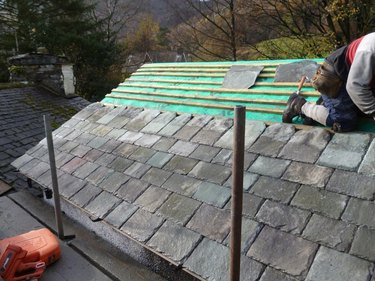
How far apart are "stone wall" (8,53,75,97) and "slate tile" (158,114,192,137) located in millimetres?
7643

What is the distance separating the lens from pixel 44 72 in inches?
412

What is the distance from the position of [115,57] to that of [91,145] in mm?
18758

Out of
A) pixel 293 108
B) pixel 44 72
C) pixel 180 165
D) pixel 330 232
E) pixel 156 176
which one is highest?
pixel 293 108

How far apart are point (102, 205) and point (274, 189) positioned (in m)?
1.73

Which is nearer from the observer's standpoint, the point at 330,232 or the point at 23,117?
the point at 330,232

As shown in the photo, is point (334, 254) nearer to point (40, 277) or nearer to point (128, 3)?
point (40, 277)

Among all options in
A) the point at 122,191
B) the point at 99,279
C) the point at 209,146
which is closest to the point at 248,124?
the point at 209,146

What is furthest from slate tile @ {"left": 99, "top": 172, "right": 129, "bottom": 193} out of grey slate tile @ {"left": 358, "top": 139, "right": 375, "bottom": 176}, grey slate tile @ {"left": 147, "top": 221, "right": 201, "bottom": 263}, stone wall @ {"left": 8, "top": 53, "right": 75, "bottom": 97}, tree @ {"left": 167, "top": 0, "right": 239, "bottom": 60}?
tree @ {"left": 167, "top": 0, "right": 239, "bottom": 60}

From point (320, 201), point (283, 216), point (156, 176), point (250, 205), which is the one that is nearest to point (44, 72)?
point (156, 176)

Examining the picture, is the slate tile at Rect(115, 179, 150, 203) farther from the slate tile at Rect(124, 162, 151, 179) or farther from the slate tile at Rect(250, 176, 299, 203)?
the slate tile at Rect(250, 176, 299, 203)

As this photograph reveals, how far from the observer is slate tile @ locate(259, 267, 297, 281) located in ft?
6.17

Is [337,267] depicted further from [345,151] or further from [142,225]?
[142,225]

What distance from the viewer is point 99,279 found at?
2.93m

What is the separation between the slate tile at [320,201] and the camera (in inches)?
83.1
